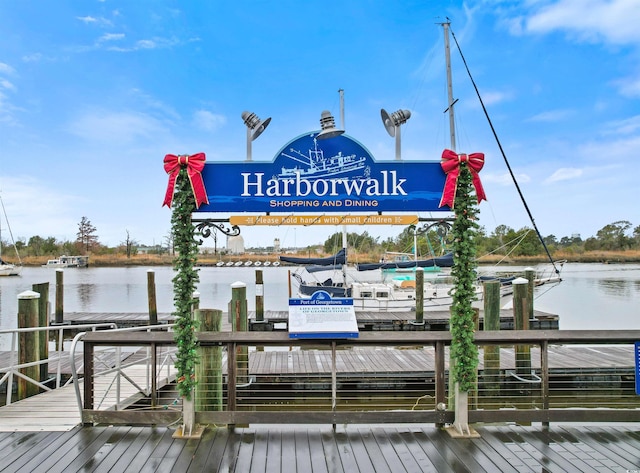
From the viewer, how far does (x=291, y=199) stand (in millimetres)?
3768

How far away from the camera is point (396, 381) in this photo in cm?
682

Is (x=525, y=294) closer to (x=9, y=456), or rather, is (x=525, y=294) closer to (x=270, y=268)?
(x=9, y=456)

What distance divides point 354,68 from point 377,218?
1380cm

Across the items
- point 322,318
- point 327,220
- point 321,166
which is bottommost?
point 322,318

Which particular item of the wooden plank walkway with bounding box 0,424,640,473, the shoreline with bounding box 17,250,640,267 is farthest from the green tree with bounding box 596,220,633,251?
the wooden plank walkway with bounding box 0,424,640,473

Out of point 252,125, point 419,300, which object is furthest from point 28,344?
point 419,300

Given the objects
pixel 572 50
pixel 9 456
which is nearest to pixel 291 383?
pixel 9 456

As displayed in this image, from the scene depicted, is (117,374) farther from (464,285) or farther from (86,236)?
(86,236)

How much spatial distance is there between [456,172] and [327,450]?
258 centimetres

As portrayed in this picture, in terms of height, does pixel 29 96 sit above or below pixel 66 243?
above

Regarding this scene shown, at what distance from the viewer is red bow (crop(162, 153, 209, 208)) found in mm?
3511

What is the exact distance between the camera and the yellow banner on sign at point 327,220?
3764 millimetres

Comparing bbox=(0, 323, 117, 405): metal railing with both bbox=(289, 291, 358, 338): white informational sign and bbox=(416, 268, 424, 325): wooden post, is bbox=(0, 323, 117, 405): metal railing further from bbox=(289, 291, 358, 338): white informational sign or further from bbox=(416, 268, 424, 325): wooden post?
bbox=(416, 268, 424, 325): wooden post

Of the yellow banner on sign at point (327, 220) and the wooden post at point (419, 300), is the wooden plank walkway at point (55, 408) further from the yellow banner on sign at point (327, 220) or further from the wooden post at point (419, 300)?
the wooden post at point (419, 300)
